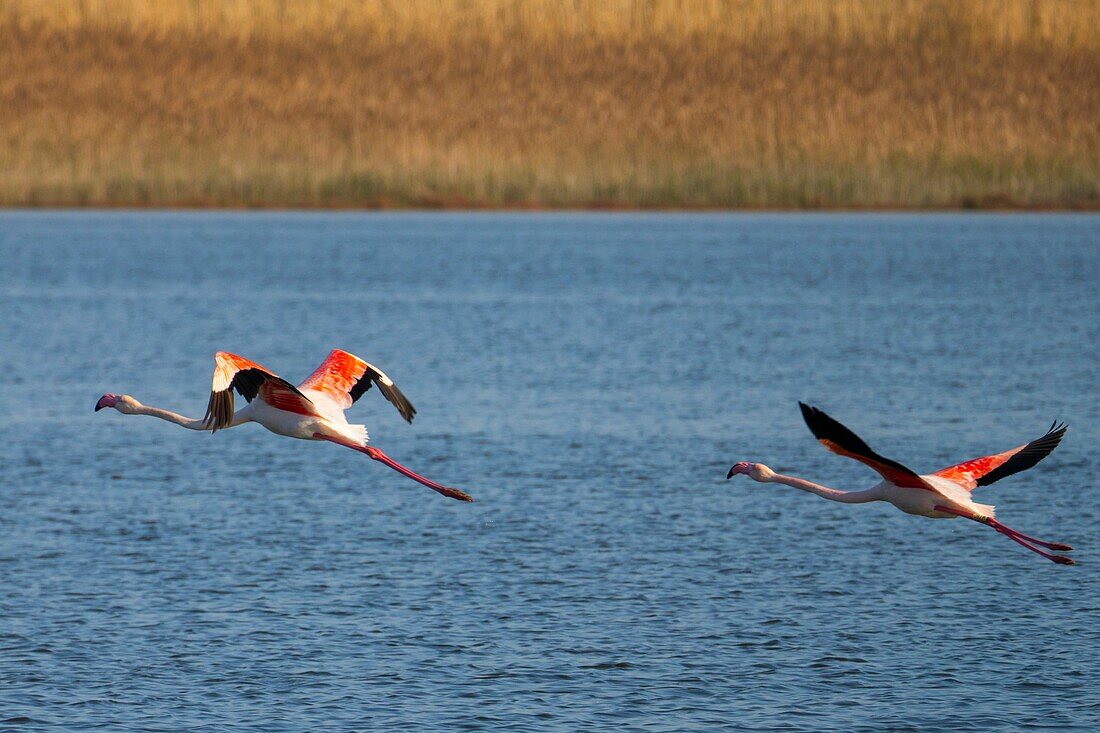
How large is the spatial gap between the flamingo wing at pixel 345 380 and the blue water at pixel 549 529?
7.83 feet

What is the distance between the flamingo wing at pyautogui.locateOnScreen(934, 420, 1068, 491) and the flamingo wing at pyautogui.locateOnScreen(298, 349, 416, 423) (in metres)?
4.16

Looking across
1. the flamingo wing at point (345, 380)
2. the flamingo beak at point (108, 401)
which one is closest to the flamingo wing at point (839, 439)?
the flamingo wing at point (345, 380)

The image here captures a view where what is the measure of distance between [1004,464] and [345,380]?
5095 mm

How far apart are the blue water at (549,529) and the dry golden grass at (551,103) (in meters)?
11.1

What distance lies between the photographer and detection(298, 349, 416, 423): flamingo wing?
14844 mm

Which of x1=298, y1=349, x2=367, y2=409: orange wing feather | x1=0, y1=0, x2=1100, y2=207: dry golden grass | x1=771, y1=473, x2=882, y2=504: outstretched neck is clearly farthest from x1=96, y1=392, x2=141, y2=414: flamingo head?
x1=0, y1=0, x2=1100, y2=207: dry golden grass

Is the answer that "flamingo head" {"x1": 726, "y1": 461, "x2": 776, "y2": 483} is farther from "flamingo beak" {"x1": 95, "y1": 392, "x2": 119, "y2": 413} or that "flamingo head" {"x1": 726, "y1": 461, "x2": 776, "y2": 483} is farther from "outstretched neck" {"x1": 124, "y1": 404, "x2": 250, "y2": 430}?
"flamingo beak" {"x1": 95, "y1": 392, "x2": 119, "y2": 413}

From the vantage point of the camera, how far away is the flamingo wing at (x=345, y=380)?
14.8m

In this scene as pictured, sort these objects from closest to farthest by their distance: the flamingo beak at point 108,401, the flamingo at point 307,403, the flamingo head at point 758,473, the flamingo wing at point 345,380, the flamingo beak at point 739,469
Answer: the flamingo at point 307,403, the flamingo beak at point 739,469, the flamingo head at point 758,473, the flamingo beak at point 108,401, the flamingo wing at point 345,380

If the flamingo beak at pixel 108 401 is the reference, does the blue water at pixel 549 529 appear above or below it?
below

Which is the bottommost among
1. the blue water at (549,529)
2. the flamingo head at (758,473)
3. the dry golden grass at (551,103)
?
the blue water at (549,529)

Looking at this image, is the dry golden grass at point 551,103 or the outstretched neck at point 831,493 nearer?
the outstretched neck at point 831,493

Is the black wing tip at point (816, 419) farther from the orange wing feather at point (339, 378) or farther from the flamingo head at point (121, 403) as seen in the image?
the flamingo head at point (121, 403)

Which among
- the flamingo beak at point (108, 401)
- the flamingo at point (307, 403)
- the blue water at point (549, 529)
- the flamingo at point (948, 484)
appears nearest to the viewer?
the flamingo at point (307, 403)
